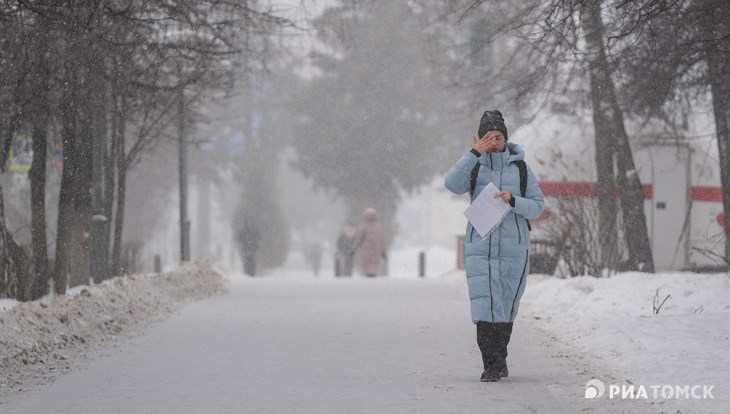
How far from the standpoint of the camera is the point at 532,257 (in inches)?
884

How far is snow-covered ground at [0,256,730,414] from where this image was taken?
9.02 meters

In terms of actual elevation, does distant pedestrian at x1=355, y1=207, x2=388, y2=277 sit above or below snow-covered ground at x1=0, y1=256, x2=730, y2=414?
above

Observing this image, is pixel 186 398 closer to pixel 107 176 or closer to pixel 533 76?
pixel 533 76

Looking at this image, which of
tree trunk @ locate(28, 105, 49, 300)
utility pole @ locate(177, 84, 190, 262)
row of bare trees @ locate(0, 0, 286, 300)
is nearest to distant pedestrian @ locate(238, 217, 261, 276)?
utility pole @ locate(177, 84, 190, 262)

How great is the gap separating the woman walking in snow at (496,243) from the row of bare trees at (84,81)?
3.91 metres

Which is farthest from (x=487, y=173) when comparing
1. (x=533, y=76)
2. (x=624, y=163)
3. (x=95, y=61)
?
(x=624, y=163)

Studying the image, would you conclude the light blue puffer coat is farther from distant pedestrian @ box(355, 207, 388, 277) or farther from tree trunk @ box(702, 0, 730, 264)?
distant pedestrian @ box(355, 207, 388, 277)

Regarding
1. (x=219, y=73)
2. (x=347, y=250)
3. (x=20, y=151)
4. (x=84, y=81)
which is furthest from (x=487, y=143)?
(x=347, y=250)

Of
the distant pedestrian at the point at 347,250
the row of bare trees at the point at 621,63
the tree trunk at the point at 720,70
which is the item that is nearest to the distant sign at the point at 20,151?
the row of bare trees at the point at 621,63

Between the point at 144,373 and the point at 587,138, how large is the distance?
17752mm

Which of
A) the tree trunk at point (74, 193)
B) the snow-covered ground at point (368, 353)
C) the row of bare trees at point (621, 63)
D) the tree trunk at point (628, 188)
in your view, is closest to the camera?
the snow-covered ground at point (368, 353)

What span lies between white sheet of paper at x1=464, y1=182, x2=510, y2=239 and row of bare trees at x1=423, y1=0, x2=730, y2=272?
1906 millimetres

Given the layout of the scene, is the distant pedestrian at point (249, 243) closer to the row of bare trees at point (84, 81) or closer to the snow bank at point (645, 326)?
the row of bare trees at point (84, 81)

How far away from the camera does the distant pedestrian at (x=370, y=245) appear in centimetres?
3506
